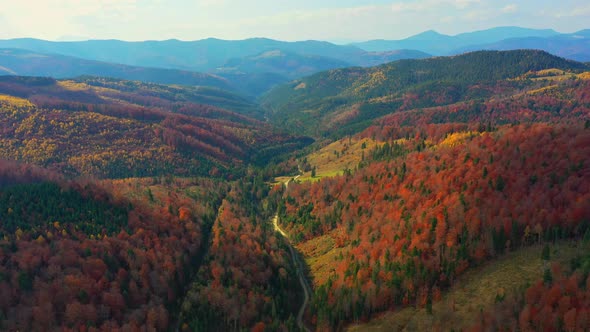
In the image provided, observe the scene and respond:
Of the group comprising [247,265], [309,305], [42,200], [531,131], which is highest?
[531,131]

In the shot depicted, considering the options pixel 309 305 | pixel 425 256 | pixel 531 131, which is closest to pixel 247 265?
pixel 309 305

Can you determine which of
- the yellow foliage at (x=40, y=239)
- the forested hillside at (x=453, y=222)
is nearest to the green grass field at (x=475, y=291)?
the forested hillside at (x=453, y=222)

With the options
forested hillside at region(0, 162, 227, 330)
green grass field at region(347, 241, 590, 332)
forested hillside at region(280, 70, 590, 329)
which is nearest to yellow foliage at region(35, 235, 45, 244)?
forested hillside at region(0, 162, 227, 330)

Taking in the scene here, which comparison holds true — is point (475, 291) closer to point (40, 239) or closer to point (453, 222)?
point (453, 222)

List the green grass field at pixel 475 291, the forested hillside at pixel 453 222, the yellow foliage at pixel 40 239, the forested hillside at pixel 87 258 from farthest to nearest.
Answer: the yellow foliage at pixel 40 239 → the forested hillside at pixel 453 222 → the forested hillside at pixel 87 258 → the green grass field at pixel 475 291

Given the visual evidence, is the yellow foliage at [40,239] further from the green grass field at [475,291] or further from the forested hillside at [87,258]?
the green grass field at [475,291]

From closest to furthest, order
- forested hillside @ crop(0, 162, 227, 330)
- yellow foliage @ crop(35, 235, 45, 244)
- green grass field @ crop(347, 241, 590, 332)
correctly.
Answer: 1. green grass field @ crop(347, 241, 590, 332)
2. forested hillside @ crop(0, 162, 227, 330)
3. yellow foliage @ crop(35, 235, 45, 244)

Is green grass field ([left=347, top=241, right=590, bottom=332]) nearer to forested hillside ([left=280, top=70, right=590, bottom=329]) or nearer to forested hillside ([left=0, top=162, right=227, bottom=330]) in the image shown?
forested hillside ([left=280, top=70, right=590, bottom=329])

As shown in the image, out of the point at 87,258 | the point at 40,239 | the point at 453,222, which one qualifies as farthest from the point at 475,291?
the point at 40,239

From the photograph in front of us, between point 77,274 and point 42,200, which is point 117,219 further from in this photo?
point 77,274

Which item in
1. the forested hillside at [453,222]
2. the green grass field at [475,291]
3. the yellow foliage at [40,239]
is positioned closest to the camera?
the green grass field at [475,291]

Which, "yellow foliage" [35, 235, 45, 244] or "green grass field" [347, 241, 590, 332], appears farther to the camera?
"yellow foliage" [35, 235, 45, 244]
